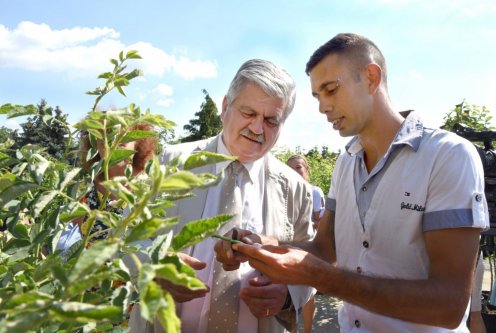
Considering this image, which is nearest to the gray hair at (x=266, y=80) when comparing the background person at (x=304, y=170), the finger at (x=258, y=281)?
the finger at (x=258, y=281)

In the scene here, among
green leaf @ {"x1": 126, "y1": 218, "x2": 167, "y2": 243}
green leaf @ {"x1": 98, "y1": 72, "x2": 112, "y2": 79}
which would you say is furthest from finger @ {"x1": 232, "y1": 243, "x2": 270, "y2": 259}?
green leaf @ {"x1": 126, "y1": 218, "x2": 167, "y2": 243}

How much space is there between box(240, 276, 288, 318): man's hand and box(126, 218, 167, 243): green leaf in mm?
1590

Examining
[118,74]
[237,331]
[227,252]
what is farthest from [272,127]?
[118,74]

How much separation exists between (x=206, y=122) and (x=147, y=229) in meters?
33.5

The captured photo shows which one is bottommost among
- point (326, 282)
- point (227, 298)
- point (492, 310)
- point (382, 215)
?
point (492, 310)

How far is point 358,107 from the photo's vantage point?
2.31 meters

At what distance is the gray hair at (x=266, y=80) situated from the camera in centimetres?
241

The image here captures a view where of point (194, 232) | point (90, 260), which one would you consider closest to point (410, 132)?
point (194, 232)

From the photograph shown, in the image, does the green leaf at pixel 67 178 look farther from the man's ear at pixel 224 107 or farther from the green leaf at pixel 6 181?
the man's ear at pixel 224 107

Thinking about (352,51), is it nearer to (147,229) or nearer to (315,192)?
(147,229)

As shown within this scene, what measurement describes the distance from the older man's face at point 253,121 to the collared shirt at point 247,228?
13 centimetres

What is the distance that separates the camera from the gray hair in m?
2.41

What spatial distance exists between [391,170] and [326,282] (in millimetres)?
635

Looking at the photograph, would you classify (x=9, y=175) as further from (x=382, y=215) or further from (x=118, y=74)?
(x=382, y=215)
